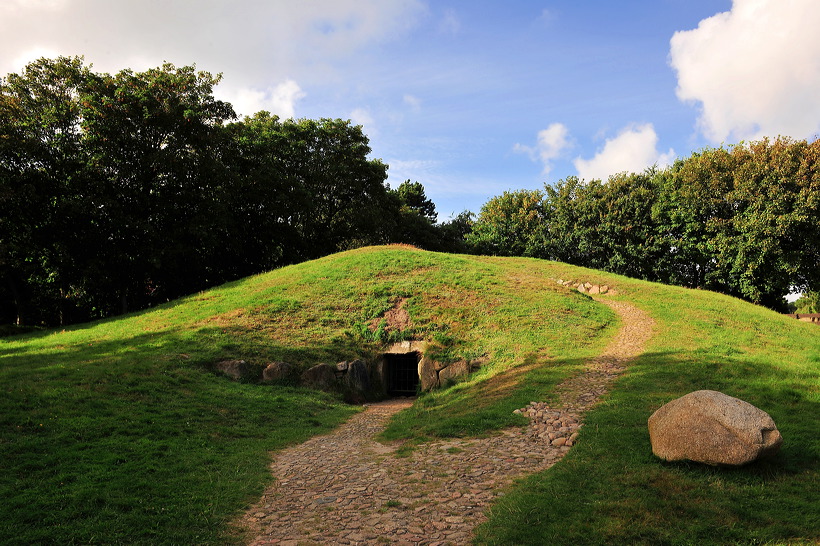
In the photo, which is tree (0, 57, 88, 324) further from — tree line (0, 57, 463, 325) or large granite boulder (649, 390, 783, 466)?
large granite boulder (649, 390, 783, 466)

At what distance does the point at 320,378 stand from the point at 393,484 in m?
9.35

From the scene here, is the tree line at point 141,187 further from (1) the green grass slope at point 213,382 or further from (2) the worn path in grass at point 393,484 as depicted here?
(2) the worn path in grass at point 393,484

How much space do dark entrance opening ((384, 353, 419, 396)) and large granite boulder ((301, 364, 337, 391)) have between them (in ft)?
9.59

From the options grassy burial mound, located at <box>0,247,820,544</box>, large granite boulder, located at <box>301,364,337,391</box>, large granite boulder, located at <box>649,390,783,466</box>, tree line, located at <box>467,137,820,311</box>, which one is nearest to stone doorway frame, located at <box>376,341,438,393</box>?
grassy burial mound, located at <box>0,247,820,544</box>

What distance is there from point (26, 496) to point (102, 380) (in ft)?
22.1

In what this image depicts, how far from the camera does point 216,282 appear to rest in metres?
39.9

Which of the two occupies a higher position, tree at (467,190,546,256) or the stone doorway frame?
tree at (467,190,546,256)

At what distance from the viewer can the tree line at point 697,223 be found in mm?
32750

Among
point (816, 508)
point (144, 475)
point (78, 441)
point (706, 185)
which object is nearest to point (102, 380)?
point (78, 441)

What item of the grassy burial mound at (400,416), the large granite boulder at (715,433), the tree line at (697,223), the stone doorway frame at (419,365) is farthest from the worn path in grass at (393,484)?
the tree line at (697,223)

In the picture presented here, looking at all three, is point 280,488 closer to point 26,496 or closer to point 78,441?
point 26,496

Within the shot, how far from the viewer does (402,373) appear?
20.6 metres

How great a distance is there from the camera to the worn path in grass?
22.8 feet

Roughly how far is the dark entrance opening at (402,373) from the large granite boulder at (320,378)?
2923mm
